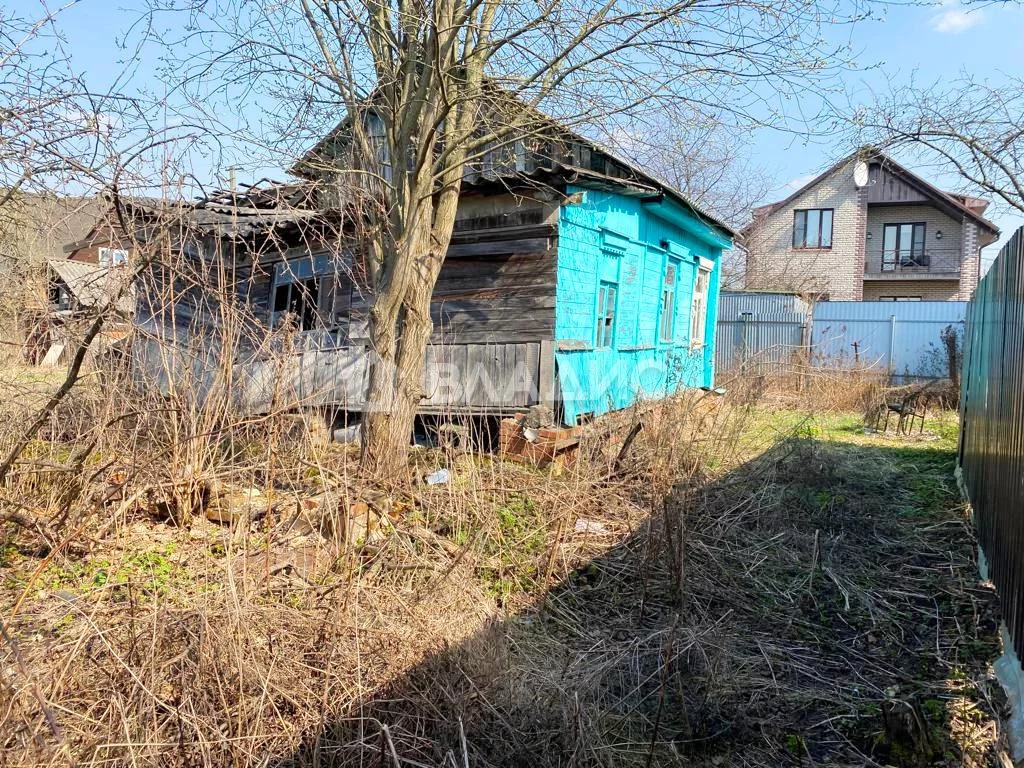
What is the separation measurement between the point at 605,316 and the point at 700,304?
547 centimetres

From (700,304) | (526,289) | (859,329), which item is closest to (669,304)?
(700,304)

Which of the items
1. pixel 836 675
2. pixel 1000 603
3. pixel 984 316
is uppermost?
pixel 984 316

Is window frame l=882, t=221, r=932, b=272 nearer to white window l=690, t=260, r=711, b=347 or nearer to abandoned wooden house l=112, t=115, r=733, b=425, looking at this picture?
white window l=690, t=260, r=711, b=347

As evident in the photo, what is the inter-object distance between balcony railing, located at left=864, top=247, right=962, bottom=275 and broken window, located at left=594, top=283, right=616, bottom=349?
26007mm

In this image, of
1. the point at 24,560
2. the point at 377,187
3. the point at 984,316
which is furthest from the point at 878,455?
the point at 24,560

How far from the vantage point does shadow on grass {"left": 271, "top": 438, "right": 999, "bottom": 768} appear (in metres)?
3.04

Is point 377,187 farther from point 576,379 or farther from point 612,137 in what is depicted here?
point 576,379

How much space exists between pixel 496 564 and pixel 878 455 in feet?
22.0

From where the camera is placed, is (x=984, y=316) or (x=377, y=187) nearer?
(x=984, y=316)

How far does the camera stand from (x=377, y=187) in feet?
24.5

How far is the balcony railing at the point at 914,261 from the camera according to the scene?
30.5 meters

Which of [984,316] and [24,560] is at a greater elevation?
[984,316]

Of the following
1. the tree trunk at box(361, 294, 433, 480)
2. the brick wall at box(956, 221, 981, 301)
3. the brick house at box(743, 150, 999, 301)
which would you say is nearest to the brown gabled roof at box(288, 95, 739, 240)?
the tree trunk at box(361, 294, 433, 480)

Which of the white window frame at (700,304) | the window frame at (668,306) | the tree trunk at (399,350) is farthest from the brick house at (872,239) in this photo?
the tree trunk at (399,350)
